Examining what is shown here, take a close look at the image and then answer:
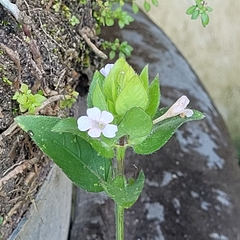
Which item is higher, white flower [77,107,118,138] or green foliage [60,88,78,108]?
white flower [77,107,118,138]

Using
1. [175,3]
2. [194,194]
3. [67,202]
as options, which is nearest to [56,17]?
[67,202]

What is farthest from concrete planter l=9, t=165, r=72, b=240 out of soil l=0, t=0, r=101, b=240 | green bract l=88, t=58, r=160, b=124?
green bract l=88, t=58, r=160, b=124

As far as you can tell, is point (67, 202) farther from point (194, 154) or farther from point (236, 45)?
point (236, 45)

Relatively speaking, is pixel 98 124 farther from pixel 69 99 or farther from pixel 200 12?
pixel 200 12

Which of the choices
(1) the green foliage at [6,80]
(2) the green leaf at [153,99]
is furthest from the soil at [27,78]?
(2) the green leaf at [153,99]

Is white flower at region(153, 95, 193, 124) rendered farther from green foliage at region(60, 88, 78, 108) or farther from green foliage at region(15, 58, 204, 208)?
green foliage at region(60, 88, 78, 108)

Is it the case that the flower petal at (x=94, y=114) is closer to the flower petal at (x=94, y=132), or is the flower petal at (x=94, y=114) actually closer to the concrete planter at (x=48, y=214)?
the flower petal at (x=94, y=132)
